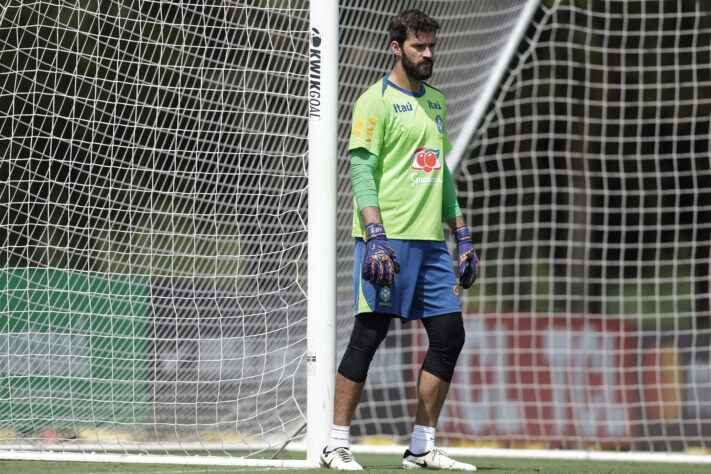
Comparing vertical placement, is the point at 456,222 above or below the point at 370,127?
below

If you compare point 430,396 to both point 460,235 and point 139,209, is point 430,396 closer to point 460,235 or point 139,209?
point 460,235

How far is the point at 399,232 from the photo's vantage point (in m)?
4.71

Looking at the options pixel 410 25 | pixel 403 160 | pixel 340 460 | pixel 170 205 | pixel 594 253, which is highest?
pixel 594 253

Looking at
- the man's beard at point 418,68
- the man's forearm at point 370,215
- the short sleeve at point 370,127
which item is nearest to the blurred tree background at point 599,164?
the man's beard at point 418,68

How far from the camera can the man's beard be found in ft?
15.5

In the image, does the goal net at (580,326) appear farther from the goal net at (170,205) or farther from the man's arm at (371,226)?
the man's arm at (371,226)

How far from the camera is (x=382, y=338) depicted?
4719mm

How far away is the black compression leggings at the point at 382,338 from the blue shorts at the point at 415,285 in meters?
0.05

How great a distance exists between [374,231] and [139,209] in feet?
7.30

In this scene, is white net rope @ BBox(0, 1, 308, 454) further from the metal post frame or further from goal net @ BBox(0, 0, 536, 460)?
the metal post frame

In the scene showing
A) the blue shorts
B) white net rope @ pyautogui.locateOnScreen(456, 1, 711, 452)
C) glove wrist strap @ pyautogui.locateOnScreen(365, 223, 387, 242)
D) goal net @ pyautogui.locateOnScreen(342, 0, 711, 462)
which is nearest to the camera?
glove wrist strap @ pyautogui.locateOnScreen(365, 223, 387, 242)

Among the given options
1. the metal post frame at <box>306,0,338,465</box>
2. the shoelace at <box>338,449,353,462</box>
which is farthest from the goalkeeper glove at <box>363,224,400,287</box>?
the shoelace at <box>338,449,353,462</box>

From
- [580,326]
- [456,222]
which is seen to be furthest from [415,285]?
[580,326]

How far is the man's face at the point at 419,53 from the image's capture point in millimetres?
4711
